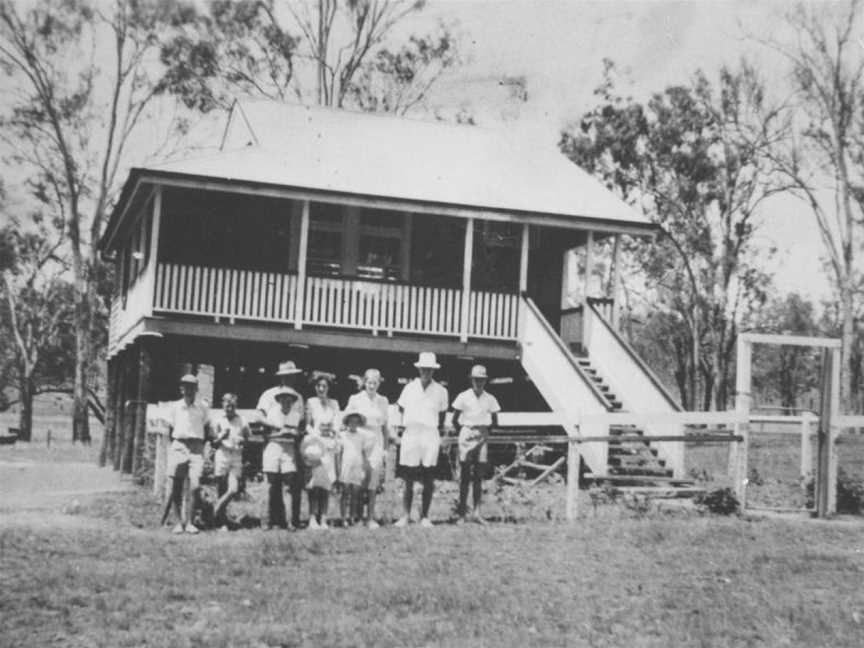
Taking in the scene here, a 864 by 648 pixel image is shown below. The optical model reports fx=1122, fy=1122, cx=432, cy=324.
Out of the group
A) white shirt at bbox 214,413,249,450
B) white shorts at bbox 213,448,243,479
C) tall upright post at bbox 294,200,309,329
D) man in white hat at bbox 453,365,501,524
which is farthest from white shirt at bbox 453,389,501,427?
tall upright post at bbox 294,200,309,329

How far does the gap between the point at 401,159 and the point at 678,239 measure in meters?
21.3

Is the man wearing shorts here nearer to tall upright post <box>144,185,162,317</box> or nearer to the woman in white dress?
the woman in white dress

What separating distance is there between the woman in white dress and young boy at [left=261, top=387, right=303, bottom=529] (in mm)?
729

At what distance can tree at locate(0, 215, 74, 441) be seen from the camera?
159ft

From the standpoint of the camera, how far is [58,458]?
27.2 meters

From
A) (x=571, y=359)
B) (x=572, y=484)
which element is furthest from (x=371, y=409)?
(x=571, y=359)

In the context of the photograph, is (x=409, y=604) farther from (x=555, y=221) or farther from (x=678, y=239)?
(x=678, y=239)

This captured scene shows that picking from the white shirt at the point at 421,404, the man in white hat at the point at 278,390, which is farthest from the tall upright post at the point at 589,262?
the man in white hat at the point at 278,390

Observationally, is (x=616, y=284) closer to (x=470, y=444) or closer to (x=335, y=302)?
(x=335, y=302)

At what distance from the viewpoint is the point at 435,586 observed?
26.2 feet

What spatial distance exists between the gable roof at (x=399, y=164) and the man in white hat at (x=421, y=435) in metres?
7.16

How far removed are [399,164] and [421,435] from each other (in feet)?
31.9

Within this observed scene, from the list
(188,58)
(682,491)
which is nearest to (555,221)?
(682,491)

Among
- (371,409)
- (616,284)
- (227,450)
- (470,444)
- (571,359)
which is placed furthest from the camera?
(616,284)
